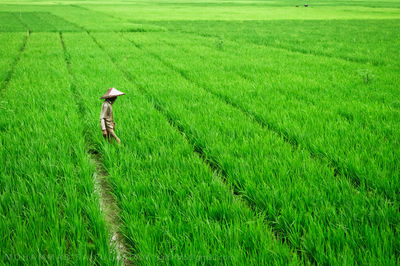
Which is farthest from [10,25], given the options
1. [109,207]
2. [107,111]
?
[109,207]

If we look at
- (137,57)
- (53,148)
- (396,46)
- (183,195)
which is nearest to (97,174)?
(53,148)

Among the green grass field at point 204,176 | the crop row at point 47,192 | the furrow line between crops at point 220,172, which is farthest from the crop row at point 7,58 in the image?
the furrow line between crops at point 220,172

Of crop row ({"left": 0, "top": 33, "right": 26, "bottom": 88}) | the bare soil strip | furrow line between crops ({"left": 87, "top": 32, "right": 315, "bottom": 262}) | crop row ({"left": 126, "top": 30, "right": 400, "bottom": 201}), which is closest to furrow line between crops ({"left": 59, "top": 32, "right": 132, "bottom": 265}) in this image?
the bare soil strip

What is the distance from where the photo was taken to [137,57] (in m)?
9.16

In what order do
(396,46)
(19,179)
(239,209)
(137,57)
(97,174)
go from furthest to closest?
(396,46)
(137,57)
(97,174)
(19,179)
(239,209)

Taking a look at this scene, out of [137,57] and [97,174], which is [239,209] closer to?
[97,174]

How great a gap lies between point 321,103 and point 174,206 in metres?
3.48

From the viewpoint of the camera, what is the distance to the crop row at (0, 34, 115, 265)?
5.12 ft

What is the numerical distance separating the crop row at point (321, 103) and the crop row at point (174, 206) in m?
1.17

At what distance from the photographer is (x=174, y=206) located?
195 cm

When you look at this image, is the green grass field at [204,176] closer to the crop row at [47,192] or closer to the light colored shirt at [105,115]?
the crop row at [47,192]

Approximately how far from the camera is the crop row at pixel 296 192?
5.24ft

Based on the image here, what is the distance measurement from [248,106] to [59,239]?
131 inches

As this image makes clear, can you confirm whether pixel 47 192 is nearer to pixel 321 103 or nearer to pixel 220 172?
pixel 220 172
